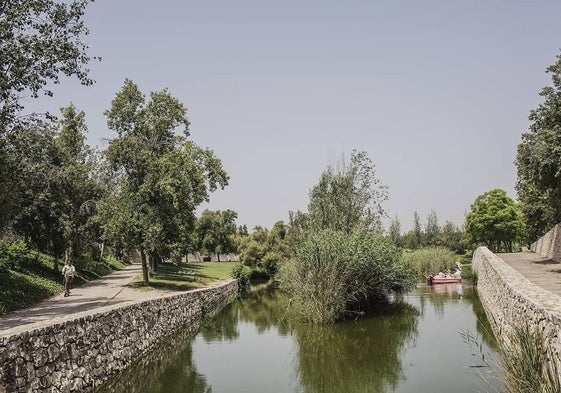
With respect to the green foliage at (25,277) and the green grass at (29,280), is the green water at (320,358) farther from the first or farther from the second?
the green foliage at (25,277)

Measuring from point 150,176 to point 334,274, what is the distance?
1314 centimetres

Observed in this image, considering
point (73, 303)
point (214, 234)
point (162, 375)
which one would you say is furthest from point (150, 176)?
point (214, 234)

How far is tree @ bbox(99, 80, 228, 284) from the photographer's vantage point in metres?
28.3

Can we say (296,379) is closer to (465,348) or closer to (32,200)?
(465,348)

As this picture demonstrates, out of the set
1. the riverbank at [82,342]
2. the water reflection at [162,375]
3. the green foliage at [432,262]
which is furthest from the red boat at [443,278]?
the water reflection at [162,375]

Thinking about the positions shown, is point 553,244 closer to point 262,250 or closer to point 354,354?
point 354,354

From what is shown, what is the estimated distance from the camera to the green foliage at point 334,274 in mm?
21078

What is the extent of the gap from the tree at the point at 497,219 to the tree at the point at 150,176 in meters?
47.2

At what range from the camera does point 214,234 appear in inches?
3440

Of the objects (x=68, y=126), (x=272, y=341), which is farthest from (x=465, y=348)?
(x=68, y=126)

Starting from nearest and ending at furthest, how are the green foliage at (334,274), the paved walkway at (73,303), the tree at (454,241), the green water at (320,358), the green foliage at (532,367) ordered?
1. the green foliage at (532,367)
2. the green water at (320,358)
3. the paved walkway at (73,303)
4. the green foliage at (334,274)
5. the tree at (454,241)

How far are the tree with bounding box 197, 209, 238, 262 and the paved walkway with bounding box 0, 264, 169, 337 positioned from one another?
5401 cm

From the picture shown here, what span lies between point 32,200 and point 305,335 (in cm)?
1727

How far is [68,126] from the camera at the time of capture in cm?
4231
